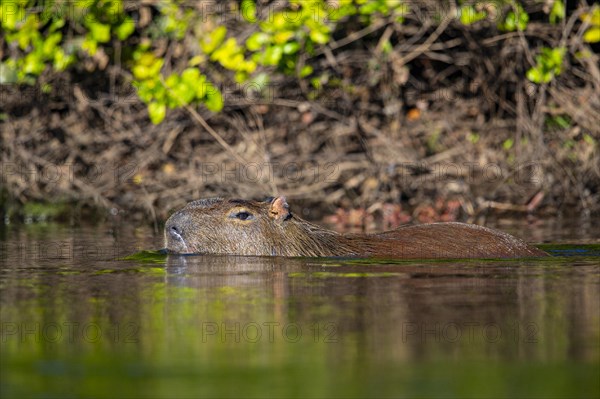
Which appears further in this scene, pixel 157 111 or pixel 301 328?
pixel 157 111

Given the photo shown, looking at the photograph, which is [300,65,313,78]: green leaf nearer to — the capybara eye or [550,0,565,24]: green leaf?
[550,0,565,24]: green leaf

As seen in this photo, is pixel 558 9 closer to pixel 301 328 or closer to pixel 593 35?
pixel 593 35

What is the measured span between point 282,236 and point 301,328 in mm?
2728

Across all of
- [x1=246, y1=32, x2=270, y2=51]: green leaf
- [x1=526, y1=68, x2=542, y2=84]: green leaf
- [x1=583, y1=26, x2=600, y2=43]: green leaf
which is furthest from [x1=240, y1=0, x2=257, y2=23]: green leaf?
[x1=583, y1=26, x2=600, y2=43]: green leaf

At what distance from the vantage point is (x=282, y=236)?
7.13 meters

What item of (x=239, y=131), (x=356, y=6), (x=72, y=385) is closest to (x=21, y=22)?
(x=239, y=131)

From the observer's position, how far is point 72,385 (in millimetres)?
3490

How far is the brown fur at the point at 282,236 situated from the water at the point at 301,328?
23cm

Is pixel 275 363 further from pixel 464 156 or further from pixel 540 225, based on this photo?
pixel 464 156

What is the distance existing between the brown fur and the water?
9.0 inches

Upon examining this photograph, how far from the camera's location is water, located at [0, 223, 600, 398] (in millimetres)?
3512

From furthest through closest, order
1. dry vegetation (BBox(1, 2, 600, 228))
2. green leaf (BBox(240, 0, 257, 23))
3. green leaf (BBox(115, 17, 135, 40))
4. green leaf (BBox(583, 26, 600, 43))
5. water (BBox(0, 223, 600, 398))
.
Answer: dry vegetation (BBox(1, 2, 600, 228)) → green leaf (BBox(115, 17, 135, 40)) → green leaf (BBox(583, 26, 600, 43)) → green leaf (BBox(240, 0, 257, 23)) → water (BBox(0, 223, 600, 398))

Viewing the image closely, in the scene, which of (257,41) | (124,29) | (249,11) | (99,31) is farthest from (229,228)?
(124,29)

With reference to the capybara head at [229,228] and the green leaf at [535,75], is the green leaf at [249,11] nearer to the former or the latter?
the green leaf at [535,75]
